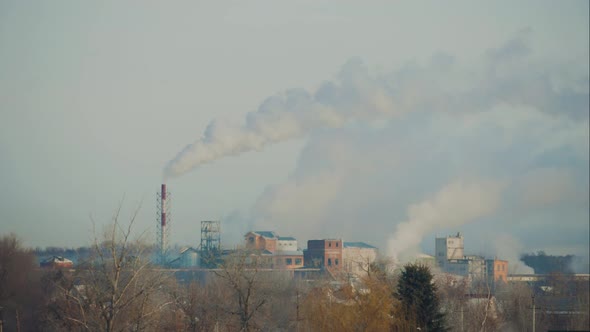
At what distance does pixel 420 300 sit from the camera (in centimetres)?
2667

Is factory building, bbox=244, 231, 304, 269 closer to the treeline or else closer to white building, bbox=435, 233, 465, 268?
white building, bbox=435, 233, 465, 268

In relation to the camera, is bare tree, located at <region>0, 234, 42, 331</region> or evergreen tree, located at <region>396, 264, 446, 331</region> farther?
bare tree, located at <region>0, 234, 42, 331</region>

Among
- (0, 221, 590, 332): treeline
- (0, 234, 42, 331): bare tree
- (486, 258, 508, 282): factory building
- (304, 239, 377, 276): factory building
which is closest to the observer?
(0, 221, 590, 332): treeline

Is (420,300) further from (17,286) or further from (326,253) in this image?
(326,253)

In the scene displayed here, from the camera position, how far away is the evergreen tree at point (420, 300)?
2664cm

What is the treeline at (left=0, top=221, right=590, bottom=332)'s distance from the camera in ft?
86.5

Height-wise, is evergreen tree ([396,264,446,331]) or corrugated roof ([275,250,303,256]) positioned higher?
corrugated roof ([275,250,303,256])

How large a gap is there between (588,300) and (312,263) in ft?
251

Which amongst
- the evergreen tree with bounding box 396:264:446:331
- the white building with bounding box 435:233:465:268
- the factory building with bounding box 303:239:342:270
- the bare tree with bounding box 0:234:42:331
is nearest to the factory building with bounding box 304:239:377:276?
the factory building with bounding box 303:239:342:270

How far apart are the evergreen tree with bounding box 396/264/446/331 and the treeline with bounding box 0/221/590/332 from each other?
3cm

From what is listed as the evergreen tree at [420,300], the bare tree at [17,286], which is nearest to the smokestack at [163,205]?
the bare tree at [17,286]

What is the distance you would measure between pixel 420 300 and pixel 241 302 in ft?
33.9

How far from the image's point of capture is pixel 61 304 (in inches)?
1681

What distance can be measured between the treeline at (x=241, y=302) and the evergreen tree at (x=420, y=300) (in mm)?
34
